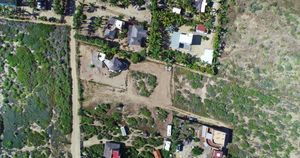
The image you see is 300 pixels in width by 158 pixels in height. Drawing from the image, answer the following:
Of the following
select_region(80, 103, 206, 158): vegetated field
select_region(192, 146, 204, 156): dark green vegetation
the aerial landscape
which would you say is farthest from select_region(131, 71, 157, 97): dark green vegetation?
select_region(192, 146, 204, 156): dark green vegetation

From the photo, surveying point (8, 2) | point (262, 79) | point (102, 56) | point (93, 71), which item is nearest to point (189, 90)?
point (262, 79)

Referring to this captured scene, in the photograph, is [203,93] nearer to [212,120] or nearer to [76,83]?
[212,120]

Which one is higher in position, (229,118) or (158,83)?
(158,83)

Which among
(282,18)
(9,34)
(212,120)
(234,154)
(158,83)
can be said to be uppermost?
(282,18)

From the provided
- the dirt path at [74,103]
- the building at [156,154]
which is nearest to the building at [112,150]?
the dirt path at [74,103]

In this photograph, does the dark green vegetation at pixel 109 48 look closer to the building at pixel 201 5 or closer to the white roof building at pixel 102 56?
the white roof building at pixel 102 56

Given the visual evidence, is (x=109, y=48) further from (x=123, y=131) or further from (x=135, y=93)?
(x=123, y=131)

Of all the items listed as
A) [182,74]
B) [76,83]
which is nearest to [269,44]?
[182,74]
